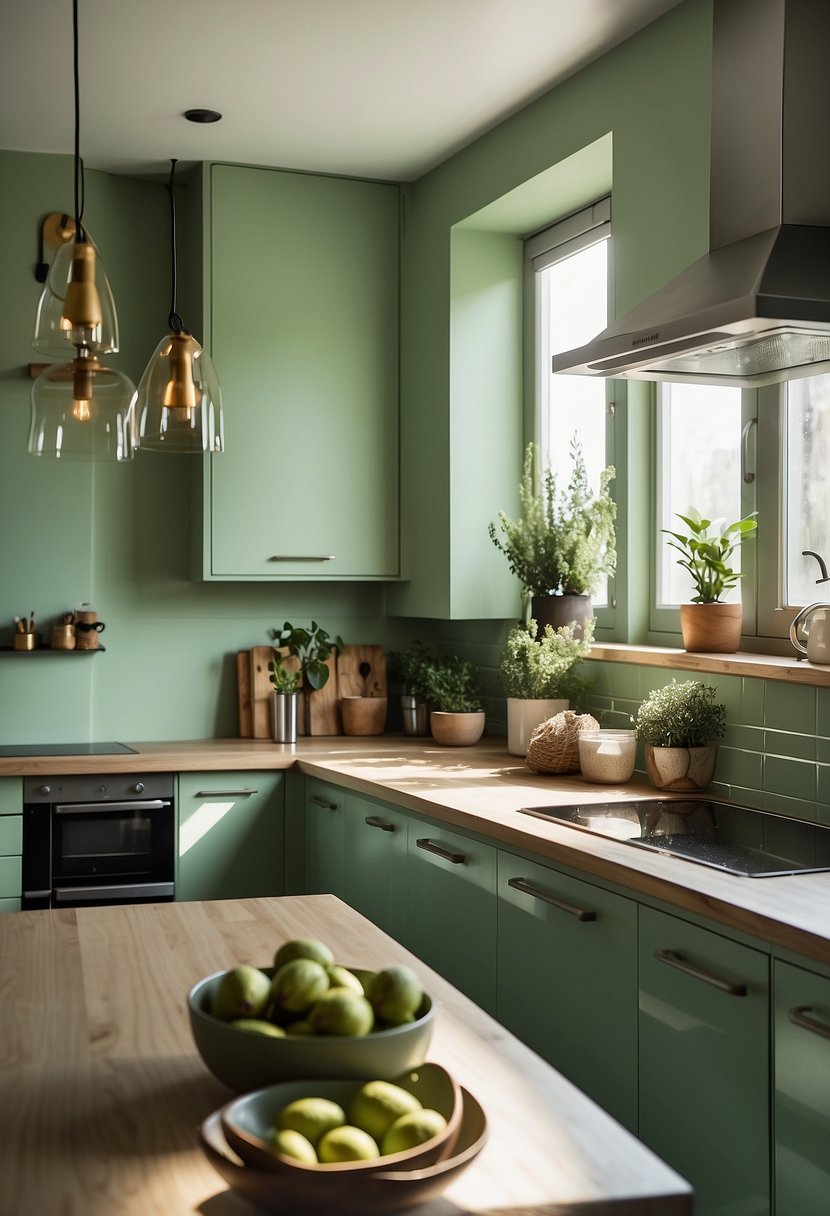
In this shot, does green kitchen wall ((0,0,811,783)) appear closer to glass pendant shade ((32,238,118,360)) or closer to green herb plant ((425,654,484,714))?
green herb plant ((425,654,484,714))

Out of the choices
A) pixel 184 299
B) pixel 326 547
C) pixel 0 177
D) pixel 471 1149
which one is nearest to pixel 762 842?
pixel 471 1149

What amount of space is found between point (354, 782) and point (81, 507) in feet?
4.99

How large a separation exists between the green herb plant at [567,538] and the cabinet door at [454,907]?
3.02 ft

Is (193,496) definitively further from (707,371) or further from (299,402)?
(707,371)

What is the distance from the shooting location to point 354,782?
11.2 feet

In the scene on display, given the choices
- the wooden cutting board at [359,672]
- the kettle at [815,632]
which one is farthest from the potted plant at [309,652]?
the kettle at [815,632]

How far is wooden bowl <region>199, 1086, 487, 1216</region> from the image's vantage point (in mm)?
973

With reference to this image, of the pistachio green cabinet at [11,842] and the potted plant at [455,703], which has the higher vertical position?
the potted plant at [455,703]

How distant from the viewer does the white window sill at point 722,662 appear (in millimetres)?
2616

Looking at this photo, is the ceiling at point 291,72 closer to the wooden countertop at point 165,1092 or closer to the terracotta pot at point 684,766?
the terracotta pot at point 684,766

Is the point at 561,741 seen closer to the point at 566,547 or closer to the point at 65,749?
the point at 566,547

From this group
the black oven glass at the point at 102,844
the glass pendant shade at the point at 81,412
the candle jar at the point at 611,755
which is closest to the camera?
the glass pendant shade at the point at 81,412

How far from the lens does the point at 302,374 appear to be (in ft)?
14.2

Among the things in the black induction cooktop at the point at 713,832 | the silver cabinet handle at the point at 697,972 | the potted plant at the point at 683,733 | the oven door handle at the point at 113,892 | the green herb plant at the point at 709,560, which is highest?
the green herb plant at the point at 709,560
